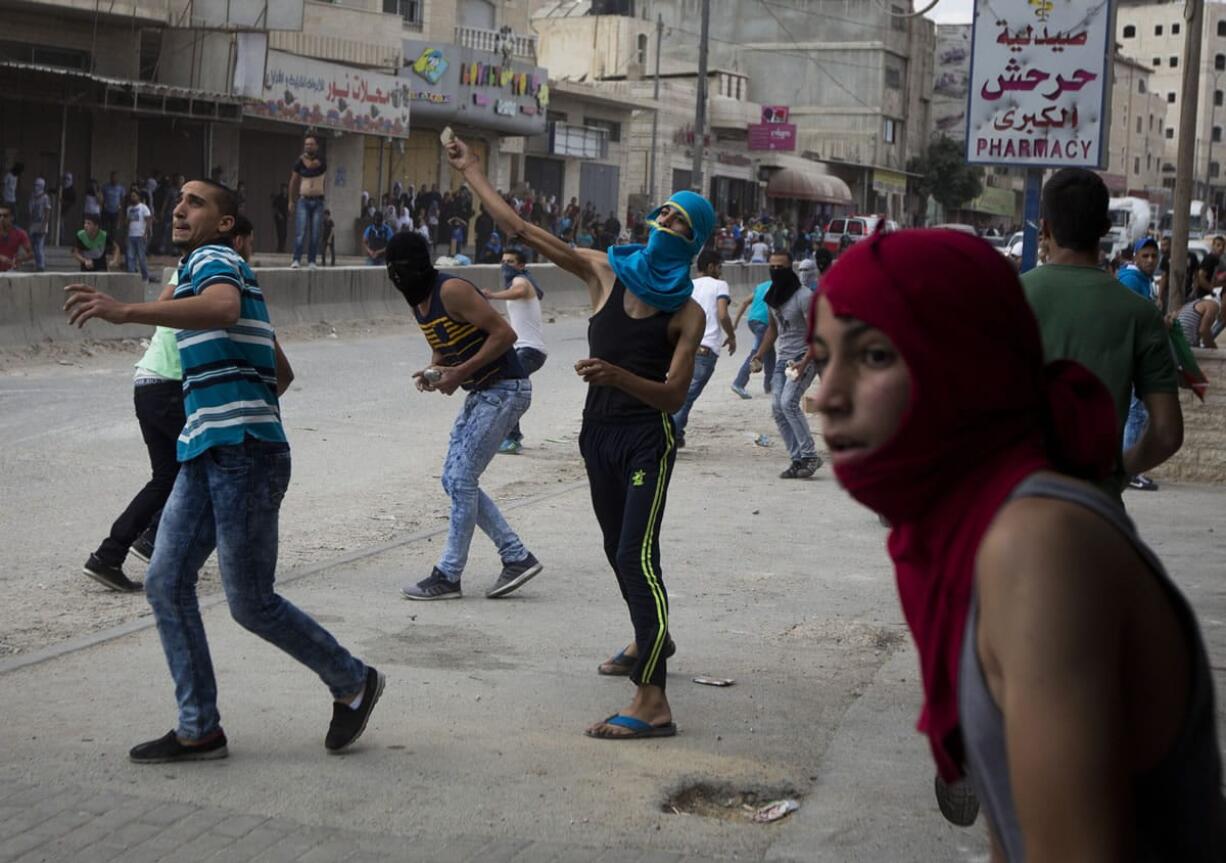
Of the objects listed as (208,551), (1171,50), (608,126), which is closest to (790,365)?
(208,551)

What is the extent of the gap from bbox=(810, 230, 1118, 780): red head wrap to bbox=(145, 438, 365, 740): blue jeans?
3522 millimetres

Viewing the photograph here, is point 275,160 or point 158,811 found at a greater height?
point 275,160

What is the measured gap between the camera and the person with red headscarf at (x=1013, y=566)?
5.33 feet

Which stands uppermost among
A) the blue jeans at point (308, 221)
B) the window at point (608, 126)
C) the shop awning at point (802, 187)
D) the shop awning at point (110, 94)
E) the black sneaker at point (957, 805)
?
the window at point (608, 126)

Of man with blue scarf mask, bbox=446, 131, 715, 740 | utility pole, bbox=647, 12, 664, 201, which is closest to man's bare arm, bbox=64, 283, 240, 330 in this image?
man with blue scarf mask, bbox=446, 131, 715, 740

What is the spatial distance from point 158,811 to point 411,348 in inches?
638

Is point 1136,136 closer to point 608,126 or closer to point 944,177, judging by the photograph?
point 944,177

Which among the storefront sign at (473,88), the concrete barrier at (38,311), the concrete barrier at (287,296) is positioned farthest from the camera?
the storefront sign at (473,88)

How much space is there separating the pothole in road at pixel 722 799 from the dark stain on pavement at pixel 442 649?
159cm

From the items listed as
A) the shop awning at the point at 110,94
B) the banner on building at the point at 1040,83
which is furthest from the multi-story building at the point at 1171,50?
the banner on building at the point at 1040,83

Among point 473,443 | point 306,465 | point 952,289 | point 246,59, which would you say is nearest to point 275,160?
point 246,59

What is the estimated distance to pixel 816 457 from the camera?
41.4ft

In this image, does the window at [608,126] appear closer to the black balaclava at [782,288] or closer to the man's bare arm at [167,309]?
the black balaclava at [782,288]

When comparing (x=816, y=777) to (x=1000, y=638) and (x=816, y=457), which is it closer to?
(x=1000, y=638)
